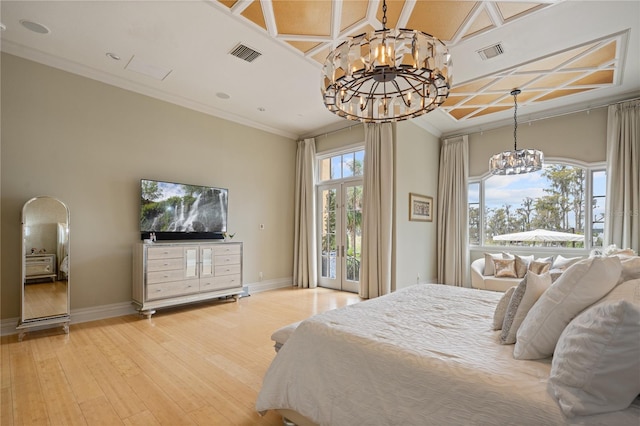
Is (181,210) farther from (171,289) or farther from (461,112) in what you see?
(461,112)

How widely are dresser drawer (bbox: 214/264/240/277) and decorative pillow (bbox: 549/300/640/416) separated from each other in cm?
462

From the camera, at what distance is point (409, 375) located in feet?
4.61

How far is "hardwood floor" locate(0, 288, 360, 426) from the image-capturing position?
2.06 metres

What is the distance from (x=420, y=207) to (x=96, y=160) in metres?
5.43

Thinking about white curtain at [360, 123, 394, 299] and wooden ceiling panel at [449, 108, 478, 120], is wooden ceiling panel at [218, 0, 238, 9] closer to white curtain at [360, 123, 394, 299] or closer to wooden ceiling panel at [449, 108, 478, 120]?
white curtain at [360, 123, 394, 299]

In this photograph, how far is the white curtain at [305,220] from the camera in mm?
6500

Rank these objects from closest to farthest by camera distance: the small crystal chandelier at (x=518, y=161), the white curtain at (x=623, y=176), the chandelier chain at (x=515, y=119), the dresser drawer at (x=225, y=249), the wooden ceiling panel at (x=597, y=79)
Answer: the wooden ceiling panel at (x=597, y=79) → the small crystal chandelier at (x=518, y=161) → the white curtain at (x=623, y=176) → the chandelier chain at (x=515, y=119) → the dresser drawer at (x=225, y=249)

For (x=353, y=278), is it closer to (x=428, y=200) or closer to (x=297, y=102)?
(x=428, y=200)

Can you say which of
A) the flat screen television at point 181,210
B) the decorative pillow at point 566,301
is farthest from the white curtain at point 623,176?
the flat screen television at point 181,210

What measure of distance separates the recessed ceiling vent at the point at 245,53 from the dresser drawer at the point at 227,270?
3136mm

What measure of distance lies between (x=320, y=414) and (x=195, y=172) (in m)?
4.57

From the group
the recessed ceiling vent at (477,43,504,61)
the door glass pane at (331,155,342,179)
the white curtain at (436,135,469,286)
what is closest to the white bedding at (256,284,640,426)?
the recessed ceiling vent at (477,43,504,61)

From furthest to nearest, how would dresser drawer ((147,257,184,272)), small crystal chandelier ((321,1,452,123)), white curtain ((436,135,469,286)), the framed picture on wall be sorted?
1. white curtain ((436,135,469,286))
2. the framed picture on wall
3. dresser drawer ((147,257,184,272))
4. small crystal chandelier ((321,1,452,123))

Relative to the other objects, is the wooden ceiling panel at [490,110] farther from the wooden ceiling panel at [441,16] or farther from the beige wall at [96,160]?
the beige wall at [96,160]
